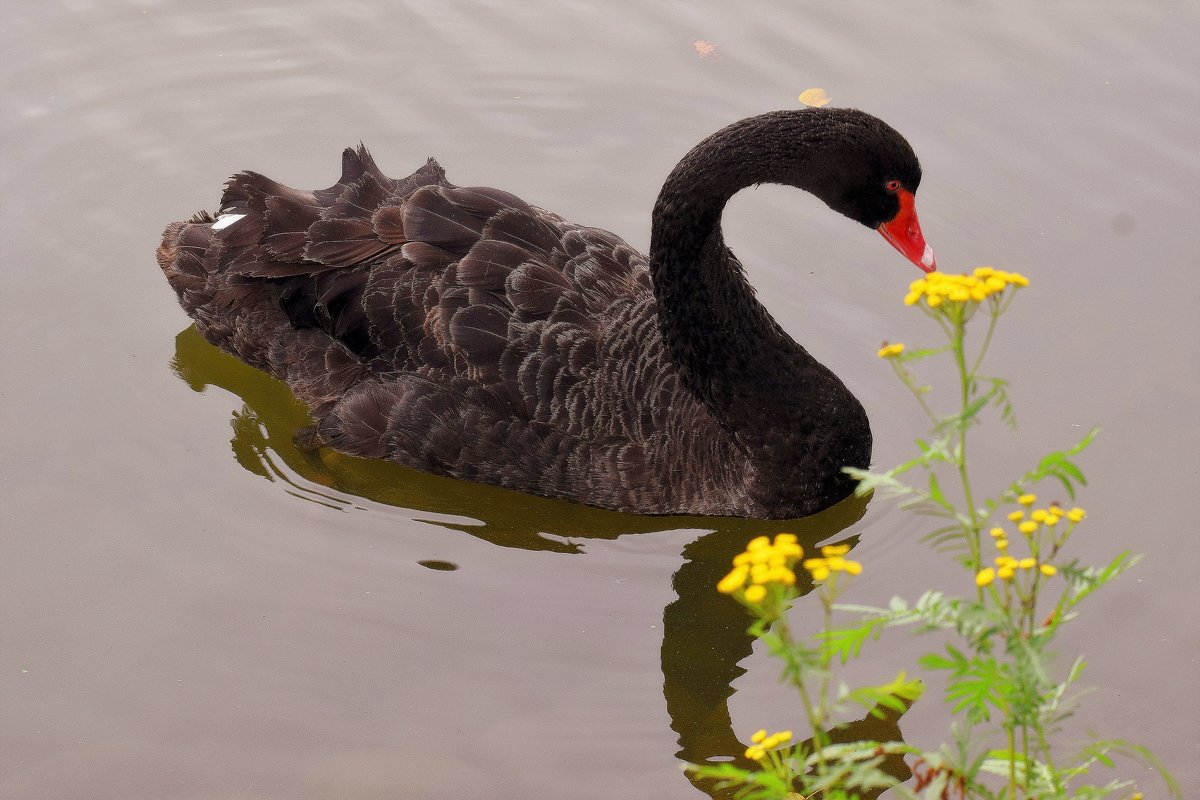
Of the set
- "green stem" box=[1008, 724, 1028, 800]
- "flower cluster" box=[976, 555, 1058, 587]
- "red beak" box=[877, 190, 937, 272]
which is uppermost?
"red beak" box=[877, 190, 937, 272]

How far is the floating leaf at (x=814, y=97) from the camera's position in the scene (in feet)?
28.3

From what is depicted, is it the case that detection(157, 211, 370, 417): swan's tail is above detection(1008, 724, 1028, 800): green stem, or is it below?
above

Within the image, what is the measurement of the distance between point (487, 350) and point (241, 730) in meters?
1.91

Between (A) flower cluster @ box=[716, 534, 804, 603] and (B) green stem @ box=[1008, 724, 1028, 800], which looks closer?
(A) flower cluster @ box=[716, 534, 804, 603]

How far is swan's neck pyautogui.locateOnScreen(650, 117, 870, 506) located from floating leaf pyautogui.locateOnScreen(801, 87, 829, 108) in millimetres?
2814

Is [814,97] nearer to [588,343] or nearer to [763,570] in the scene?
[588,343]

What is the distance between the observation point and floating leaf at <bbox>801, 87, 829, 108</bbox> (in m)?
8.62

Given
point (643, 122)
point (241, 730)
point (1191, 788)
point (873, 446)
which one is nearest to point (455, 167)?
point (643, 122)

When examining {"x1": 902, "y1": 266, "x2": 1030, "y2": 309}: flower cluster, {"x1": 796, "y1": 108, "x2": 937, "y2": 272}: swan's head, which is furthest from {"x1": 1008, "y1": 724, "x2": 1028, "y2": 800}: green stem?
{"x1": 796, "y1": 108, "x2": 937, "y2": 272}: swan's head

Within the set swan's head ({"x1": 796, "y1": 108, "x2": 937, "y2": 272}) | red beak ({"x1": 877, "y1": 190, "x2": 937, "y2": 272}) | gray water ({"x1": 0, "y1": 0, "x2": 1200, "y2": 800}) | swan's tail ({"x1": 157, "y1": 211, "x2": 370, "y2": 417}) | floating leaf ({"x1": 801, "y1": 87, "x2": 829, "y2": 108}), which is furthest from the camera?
floating leaf ({"x1": 801, "y1": 87, "x2": 829, "y2": 108})

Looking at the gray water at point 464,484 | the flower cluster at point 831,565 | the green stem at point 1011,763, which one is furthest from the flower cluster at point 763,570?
the gray water at point 464,484

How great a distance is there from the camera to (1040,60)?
8805 mm

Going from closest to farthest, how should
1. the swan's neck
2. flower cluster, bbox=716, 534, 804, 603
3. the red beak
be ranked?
flower cluster, bbox=716, 534, 804, 603 → the red beak → the swan's neck

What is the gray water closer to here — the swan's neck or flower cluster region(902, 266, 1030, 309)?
the swan's neck
